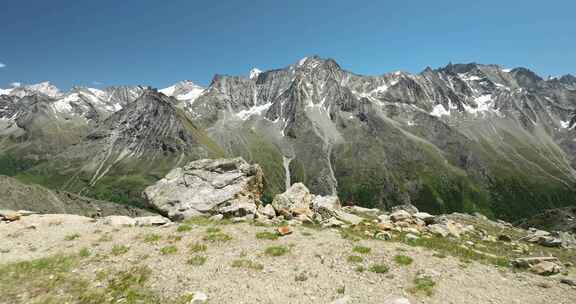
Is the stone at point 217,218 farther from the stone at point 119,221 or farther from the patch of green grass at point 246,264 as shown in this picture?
the patch of green grass at point 246,264

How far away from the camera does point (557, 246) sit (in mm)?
29266

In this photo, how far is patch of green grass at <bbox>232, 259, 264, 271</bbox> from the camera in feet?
57.9

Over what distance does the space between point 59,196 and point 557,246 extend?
132 meters

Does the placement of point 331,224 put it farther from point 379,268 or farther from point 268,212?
point 379,268

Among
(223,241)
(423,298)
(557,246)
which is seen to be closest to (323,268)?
(423,298)

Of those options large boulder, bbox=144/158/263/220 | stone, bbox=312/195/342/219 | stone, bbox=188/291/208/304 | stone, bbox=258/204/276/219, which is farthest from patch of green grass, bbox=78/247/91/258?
stone, bbox=312/195/342/219

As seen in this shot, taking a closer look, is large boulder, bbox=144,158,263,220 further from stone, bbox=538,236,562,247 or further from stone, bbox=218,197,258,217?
stone, bbox=538,236,562,247

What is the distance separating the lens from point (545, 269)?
17078 millimetres

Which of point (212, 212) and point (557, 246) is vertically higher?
point (212, 212)

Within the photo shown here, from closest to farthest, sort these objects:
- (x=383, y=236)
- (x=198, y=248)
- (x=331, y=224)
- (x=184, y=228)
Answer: (x=198, y=248) < (x=383, y=236) < (x=184, y=228) < (x=331, y=224)

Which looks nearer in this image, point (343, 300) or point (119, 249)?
point (343, 300)

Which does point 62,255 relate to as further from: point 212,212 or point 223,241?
point 212,212

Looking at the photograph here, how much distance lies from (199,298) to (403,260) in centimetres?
1048

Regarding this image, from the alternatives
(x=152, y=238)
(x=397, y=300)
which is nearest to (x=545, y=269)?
(x=397, y=300)
